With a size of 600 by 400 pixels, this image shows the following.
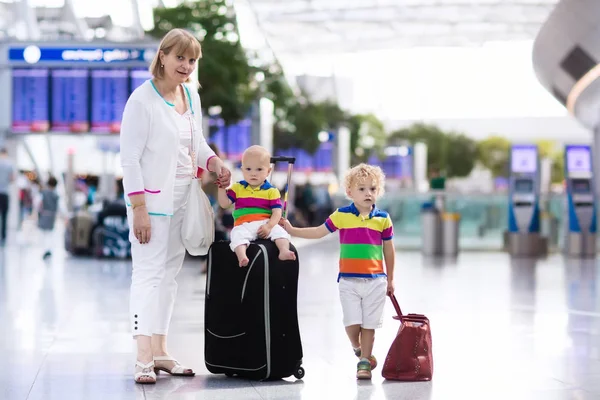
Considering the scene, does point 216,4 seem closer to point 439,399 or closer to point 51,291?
point 51,291

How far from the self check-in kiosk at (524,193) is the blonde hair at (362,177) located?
52.9ft

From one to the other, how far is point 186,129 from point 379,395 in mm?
1879

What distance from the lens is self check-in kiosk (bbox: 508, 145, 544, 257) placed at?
72.5 ft

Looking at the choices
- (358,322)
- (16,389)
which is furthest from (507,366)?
(16,389)

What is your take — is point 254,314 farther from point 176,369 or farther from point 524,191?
point 524,191

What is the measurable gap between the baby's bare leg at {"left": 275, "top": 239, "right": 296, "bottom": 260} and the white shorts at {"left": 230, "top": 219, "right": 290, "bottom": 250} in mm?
36

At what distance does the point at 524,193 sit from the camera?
2216cm

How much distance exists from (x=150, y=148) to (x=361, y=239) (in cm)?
132

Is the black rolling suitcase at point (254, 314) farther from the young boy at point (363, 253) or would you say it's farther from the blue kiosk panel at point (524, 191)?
the blue kiosk panel at point (524, 191)

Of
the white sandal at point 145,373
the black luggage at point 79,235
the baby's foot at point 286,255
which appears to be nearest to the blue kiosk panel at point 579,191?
the black luggage at point 79,235

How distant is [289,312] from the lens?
5.86 meters

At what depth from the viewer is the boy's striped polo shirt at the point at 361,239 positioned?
6.11 metres

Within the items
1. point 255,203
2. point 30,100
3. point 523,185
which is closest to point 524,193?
point 523,185

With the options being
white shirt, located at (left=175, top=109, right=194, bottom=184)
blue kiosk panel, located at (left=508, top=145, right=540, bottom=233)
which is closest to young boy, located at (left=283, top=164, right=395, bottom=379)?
white shirt, located at (left=175, top=109, right=194, bottom=184)
